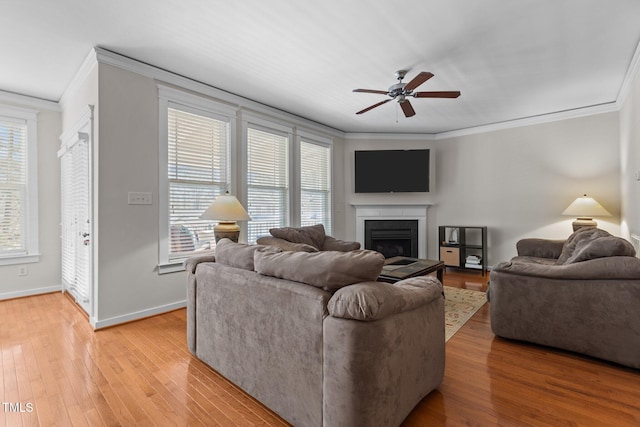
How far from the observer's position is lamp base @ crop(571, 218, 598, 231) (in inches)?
170

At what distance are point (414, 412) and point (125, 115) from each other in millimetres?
3577

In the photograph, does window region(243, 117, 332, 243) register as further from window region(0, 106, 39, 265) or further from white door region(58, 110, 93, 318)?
window region(0, 106, 39, 265)

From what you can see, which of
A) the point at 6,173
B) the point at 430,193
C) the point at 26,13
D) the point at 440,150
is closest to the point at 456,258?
the point at 430,193

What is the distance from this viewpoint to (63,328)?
9.76 feet

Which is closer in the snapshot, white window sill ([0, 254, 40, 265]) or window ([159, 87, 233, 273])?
window ([159, 87, 233, 273])

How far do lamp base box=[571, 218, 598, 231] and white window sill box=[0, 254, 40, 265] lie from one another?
7.51 m

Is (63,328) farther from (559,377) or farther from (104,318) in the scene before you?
(559,377)

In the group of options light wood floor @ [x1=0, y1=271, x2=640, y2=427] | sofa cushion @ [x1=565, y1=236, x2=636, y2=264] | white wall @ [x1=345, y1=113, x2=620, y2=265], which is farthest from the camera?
white wall @ [x1=345, y1=113, x2=620, y2=265]

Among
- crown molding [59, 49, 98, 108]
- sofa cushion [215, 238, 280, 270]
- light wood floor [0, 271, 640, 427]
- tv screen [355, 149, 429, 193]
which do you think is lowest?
light wood floor [0, 271, 640, 427]

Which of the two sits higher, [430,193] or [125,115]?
[125,115]

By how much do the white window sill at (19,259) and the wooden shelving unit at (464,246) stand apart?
6131mm

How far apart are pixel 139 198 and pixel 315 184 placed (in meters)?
2.93

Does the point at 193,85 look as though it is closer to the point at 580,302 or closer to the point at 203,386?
the point at 203,386

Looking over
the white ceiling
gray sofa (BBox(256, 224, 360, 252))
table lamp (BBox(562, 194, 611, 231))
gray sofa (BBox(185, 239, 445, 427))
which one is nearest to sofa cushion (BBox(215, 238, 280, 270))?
gray sofa (BBox(185, 239, 445, 427))
